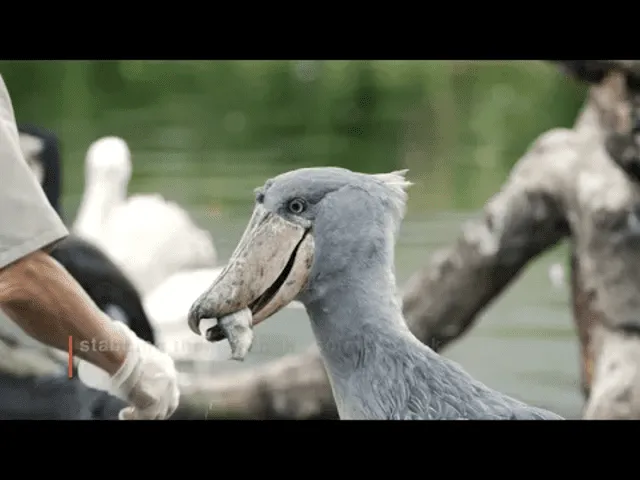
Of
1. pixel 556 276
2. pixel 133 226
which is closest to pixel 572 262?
pixel 556 276

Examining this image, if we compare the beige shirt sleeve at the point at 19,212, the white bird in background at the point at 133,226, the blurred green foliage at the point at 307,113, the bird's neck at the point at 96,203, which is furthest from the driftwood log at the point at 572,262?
the beige shirt sleeve at the point at 19,212

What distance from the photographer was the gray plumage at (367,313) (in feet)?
7.00

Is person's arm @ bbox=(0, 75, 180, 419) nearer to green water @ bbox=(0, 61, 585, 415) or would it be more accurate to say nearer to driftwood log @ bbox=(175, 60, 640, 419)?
green water @ bbox=(0, 61, 585, 415)

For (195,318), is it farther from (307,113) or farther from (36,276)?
(307,113)

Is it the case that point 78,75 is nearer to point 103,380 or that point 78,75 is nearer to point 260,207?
point 103,380

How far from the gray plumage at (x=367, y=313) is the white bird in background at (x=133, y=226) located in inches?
46.6

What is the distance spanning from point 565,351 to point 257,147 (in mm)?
1157

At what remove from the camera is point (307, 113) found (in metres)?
3.46

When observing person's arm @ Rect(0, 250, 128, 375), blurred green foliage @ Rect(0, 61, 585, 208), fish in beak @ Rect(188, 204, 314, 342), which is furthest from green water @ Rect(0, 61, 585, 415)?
fish in beak @ Rect(188, 204, 314, 342)

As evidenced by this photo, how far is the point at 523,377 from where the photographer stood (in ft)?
11.3

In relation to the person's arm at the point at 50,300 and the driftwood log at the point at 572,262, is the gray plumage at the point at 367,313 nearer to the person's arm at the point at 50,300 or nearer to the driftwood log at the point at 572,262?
the person's arm at the point at 50,300

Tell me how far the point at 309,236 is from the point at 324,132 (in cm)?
118

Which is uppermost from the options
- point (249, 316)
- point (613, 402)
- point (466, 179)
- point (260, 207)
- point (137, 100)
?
point (137, 100)

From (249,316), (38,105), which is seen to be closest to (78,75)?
(38,105)
